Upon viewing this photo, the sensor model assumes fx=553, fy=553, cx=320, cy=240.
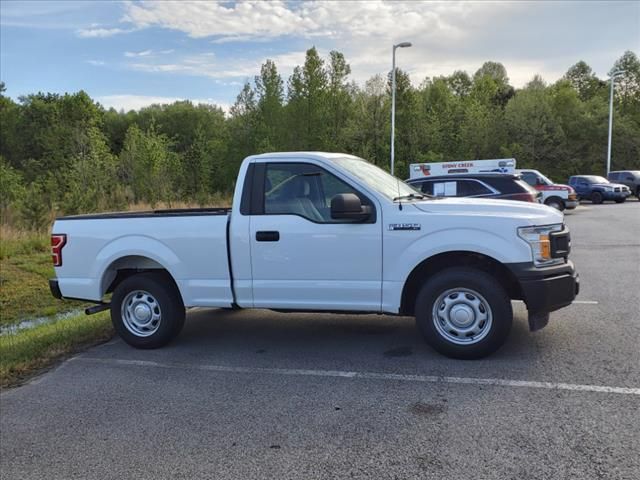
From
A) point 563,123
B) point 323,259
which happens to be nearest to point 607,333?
point 323,259

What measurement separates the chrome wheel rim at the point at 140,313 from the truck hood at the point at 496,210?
3076 mm

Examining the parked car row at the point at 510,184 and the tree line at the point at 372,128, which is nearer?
the parked car row at the point at 510,184

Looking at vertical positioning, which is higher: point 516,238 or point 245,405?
point 516,238

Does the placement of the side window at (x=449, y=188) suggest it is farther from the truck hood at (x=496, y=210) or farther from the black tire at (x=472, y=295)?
the black tire at (x=472, y=295)

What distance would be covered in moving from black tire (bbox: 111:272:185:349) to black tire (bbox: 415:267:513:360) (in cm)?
265

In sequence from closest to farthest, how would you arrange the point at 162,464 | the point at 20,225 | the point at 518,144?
the point at 162,464
the point at 20,225
the point at 518,144

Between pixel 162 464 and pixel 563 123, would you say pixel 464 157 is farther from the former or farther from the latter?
pixel 162 464

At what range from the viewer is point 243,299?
18.9ft

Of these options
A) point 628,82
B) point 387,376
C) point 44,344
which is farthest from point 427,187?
point 628,82

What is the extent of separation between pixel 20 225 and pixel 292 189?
15223mm

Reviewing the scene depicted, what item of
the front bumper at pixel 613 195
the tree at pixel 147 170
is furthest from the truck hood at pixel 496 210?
the front bumper at pixel 613 195

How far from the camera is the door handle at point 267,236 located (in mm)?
→ 5521

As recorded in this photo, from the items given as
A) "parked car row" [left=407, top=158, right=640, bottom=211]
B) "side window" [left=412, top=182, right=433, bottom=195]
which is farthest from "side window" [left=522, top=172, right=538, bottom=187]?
"side window" [left=412, top=182, right=433, bottom=195]

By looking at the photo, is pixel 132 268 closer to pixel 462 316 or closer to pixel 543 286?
pixel 462 316
